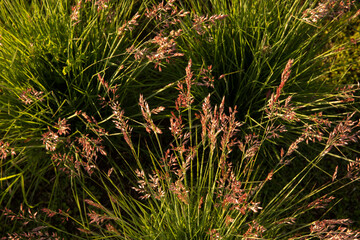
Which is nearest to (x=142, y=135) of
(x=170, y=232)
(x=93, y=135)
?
(x=93, y=135)

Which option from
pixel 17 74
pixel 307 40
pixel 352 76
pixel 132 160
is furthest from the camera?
pixel 352 76

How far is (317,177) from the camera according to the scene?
303 cm

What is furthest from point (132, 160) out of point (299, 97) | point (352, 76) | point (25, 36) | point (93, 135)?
point (352, 76)

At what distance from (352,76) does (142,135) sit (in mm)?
2113

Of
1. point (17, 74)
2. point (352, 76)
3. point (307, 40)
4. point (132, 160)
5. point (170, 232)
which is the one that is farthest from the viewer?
point (352, 76)

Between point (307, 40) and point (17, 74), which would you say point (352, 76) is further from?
point (17, 74)

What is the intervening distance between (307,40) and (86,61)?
170cm

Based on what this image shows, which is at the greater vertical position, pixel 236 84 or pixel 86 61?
pixel 86 61

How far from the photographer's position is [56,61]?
2.56 meters

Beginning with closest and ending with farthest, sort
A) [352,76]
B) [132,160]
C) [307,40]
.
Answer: [307,40]
[132,160]
[352,76]

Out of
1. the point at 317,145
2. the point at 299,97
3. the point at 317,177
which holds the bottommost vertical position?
the point at 317,177

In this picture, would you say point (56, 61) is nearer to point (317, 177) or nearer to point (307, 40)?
point (307, 40)

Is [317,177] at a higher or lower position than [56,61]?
lower

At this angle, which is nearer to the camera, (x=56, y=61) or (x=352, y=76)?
(x=56, y=61)
